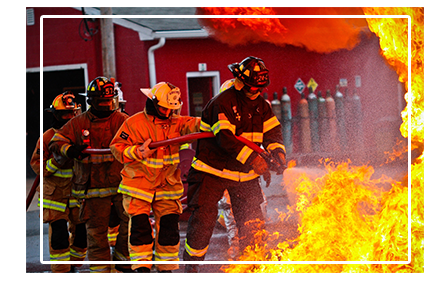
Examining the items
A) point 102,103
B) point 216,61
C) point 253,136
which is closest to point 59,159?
point 102,103

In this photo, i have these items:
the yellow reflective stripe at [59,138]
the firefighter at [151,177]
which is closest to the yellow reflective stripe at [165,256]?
the firefighter at [151,177]

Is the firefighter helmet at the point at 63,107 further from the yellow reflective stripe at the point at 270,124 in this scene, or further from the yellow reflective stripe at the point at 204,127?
the yellow reflective stripe at the point at 270,124

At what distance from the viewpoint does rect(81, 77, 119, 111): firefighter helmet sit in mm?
4910

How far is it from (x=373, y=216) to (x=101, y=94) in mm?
2741

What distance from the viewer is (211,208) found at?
4656 mm

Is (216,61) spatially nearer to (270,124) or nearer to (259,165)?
(270,124)

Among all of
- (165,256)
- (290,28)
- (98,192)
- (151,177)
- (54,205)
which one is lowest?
(165,256)

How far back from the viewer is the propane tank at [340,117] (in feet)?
20.1

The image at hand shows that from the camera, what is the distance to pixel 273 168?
4.64 m

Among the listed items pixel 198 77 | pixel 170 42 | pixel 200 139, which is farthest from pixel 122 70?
pixel 200 139

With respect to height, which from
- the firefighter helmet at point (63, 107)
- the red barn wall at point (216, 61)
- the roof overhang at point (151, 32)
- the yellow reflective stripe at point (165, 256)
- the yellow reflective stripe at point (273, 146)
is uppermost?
the roof overhang at point (151, 32)
